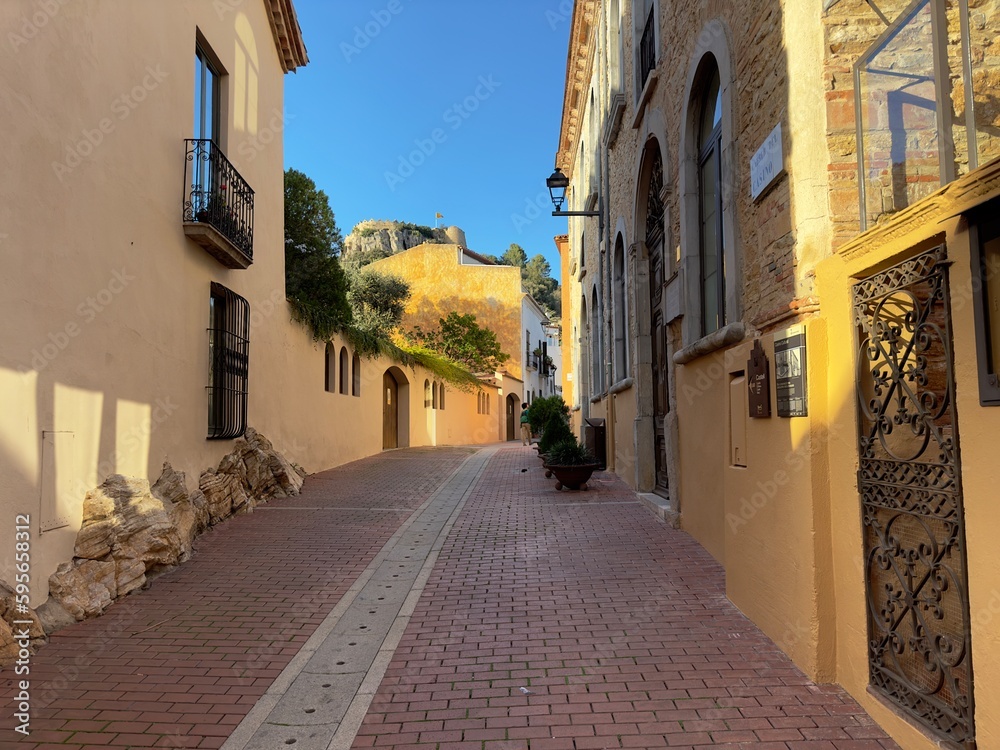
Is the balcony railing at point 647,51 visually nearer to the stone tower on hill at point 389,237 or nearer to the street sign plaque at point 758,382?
the street sign plaque at point 758,382

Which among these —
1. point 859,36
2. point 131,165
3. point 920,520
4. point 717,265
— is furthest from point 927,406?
point 131,165

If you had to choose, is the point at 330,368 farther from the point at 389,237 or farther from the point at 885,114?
the point at 389,237

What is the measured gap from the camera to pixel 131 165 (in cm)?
660

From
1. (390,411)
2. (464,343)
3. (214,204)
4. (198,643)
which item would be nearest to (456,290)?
(464,343)

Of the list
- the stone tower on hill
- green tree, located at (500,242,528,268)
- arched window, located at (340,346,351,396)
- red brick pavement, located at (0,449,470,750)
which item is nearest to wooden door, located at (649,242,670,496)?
red brick pavement, located at (0,449,470,750)

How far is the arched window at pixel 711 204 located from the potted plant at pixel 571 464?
4.74 meters

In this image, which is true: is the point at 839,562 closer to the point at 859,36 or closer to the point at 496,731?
the point at 496,731

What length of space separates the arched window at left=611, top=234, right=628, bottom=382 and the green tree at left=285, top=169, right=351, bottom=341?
638 centimetres

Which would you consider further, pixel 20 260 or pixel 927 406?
pixel 20 260

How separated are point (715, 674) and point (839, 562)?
0.94m

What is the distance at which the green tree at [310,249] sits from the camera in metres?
16.0

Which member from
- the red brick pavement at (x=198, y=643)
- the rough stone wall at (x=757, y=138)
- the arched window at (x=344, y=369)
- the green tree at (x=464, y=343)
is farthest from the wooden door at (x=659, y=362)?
the green tree at (x=464, y=343)

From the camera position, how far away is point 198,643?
456 centimetres

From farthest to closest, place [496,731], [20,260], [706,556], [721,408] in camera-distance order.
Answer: [706,556] → [721,408] → [20,260] → [496,731]
